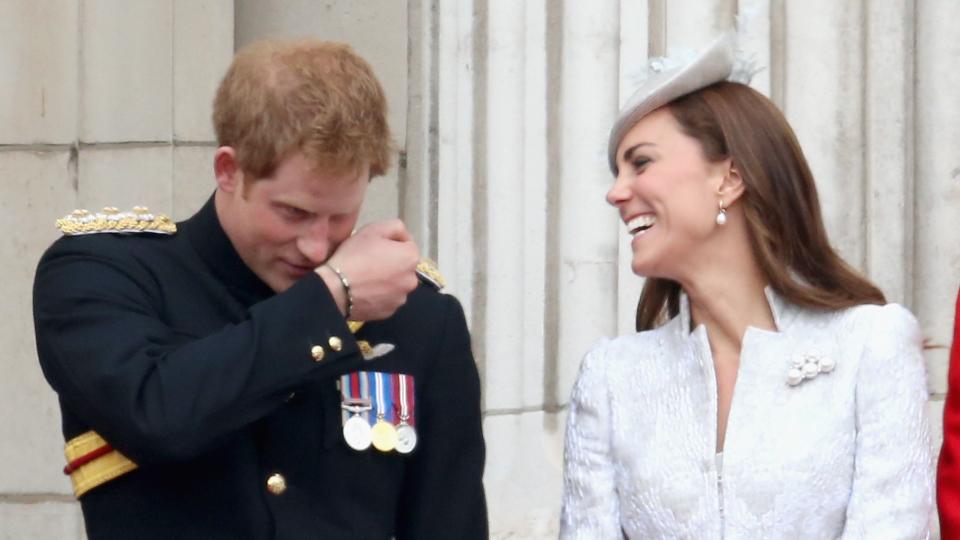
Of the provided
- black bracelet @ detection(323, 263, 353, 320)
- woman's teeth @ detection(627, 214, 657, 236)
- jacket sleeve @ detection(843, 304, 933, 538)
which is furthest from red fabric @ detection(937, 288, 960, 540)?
black bracelet @ detection(323, 263, 353, 320)

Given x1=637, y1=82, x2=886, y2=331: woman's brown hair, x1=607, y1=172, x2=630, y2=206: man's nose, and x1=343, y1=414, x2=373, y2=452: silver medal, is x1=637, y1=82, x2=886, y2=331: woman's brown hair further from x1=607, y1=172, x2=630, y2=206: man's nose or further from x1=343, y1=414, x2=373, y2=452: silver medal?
x1=343, y1=414, x2=373, y2=452: silver medal

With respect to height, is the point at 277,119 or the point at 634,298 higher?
the point at 277,119

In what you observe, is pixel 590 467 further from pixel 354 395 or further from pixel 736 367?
pixel 354 395

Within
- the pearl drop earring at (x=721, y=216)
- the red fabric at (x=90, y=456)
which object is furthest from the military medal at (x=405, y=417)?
the pearl drop earring at (x=721, y=216)

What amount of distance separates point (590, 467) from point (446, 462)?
31cm

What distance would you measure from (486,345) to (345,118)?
1.86m

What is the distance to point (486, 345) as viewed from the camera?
509 centimetres

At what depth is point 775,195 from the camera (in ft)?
12.2

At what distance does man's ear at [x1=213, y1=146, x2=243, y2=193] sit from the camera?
3350mm

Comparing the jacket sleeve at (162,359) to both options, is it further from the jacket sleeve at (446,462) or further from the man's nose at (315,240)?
the jacket sleeve at (446,462)

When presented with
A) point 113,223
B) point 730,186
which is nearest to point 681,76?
point 730,186

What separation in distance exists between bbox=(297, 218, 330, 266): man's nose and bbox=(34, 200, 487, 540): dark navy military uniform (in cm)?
6

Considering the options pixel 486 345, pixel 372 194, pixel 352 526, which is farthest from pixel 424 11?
pixel 352 526

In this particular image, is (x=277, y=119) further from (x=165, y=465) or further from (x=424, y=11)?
(x=424, y=11)
